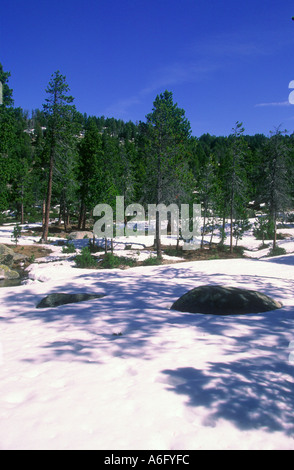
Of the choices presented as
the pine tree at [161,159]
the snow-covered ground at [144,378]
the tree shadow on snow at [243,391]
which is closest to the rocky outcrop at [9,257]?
the pine tree at [161,159]

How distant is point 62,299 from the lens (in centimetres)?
855

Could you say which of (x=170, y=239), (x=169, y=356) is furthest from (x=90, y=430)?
(x=170, y=239)

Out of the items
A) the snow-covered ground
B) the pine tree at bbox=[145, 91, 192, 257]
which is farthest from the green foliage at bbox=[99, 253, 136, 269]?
the snow-covered ground

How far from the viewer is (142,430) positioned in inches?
111

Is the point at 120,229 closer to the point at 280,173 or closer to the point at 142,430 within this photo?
the point at 280,173

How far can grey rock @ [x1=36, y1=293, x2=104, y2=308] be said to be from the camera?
328 inches

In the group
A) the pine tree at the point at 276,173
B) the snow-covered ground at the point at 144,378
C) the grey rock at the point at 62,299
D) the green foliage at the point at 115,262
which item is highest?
the pine tree at the point at 276,173

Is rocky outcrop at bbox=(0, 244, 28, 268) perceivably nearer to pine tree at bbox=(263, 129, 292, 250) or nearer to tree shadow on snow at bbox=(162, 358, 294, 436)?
tree shadow on snow at bbox=(162, 358, 294, 436)

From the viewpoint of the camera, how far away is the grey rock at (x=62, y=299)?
27.3ft

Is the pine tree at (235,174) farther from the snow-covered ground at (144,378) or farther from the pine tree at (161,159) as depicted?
the snow-covered ground at (144,378)

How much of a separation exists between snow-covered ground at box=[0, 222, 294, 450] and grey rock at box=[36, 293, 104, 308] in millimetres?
479

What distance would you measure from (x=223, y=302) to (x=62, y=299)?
15.0 feet

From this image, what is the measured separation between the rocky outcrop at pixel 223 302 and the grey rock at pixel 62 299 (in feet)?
9.09

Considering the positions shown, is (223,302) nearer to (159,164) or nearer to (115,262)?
(115,262)
